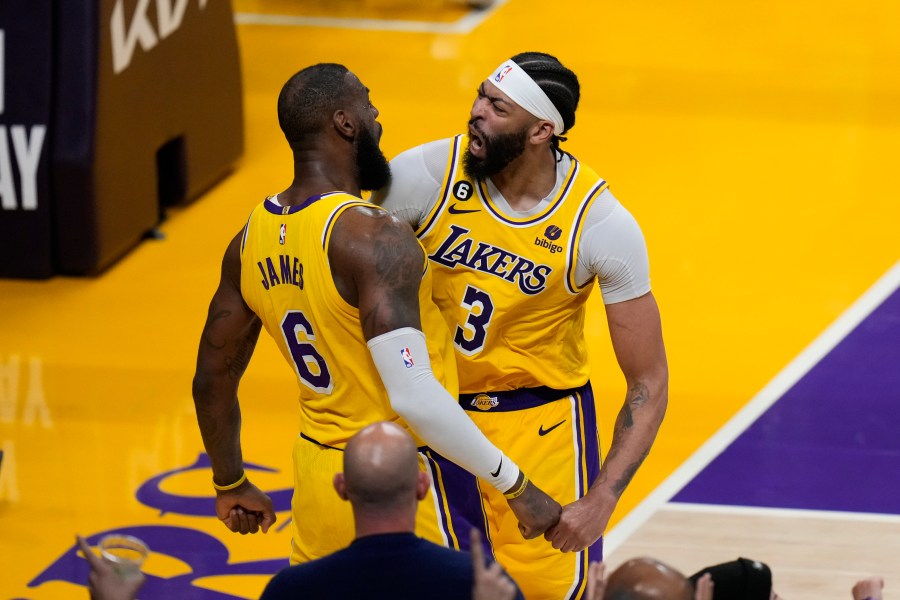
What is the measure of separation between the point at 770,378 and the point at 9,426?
3883 millimetres

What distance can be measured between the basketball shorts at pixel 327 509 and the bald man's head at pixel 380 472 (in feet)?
2.94

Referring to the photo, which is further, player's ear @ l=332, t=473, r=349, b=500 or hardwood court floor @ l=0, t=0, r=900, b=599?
hardwood court floor @ l=0, t=0, r=900, b=599

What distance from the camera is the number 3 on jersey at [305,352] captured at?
164 inches

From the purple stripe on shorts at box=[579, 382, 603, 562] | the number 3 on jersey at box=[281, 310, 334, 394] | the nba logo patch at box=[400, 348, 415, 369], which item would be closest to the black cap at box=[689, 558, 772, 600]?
the purple stripe on shorts at box=[579, 382, 603, 562]

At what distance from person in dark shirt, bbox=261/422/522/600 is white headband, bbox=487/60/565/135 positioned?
1592 mm

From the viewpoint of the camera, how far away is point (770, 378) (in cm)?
791

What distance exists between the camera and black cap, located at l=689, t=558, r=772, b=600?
4426 millimetres

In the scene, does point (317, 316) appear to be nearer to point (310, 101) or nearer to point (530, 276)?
point (310, 101)

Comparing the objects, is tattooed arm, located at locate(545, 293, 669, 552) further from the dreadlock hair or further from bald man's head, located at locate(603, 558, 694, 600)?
bald man's head, located at locate(603, 558, 694, 600)

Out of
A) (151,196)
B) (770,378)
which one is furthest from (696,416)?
(151,196)

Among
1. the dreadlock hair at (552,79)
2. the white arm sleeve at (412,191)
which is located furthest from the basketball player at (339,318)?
the dreadlock hair at (552,79)

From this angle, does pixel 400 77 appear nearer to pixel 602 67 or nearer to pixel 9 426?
pixel 602 67

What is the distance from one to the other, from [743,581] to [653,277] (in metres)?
4.67

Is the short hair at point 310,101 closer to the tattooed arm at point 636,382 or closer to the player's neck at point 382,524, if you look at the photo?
the tattooed arm at point 636,382
